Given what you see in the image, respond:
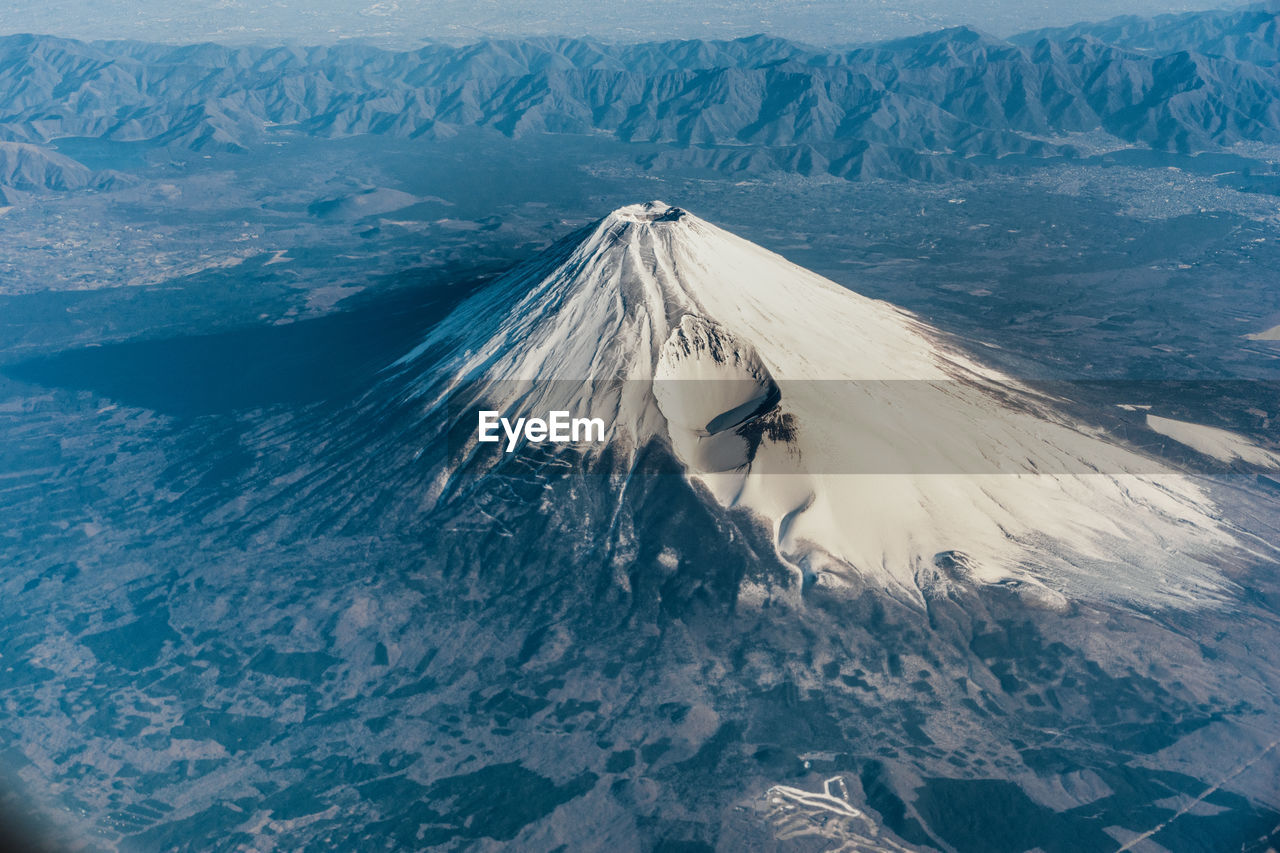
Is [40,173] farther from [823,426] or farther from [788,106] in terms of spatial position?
[823,426]

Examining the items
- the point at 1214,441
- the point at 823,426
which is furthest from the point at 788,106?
the point at 823,426

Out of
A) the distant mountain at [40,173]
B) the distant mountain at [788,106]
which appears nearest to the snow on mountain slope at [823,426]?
the distant mountain at [788,106]

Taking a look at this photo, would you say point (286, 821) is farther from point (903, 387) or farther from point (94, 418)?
point (94, 418)

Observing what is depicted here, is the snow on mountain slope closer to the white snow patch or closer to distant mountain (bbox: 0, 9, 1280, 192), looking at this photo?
the white snow patch

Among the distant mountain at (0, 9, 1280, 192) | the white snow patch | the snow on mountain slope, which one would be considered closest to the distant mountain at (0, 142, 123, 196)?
the distant mountain at (0, 9, 1280, 192)

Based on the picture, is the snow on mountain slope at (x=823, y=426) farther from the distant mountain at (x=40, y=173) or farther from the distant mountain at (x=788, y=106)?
the distant mountain at (x=40, y=173)

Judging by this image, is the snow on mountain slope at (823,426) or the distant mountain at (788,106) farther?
the distant mountain at (788,106)

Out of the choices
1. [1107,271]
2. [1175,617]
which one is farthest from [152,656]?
[1107,271]
